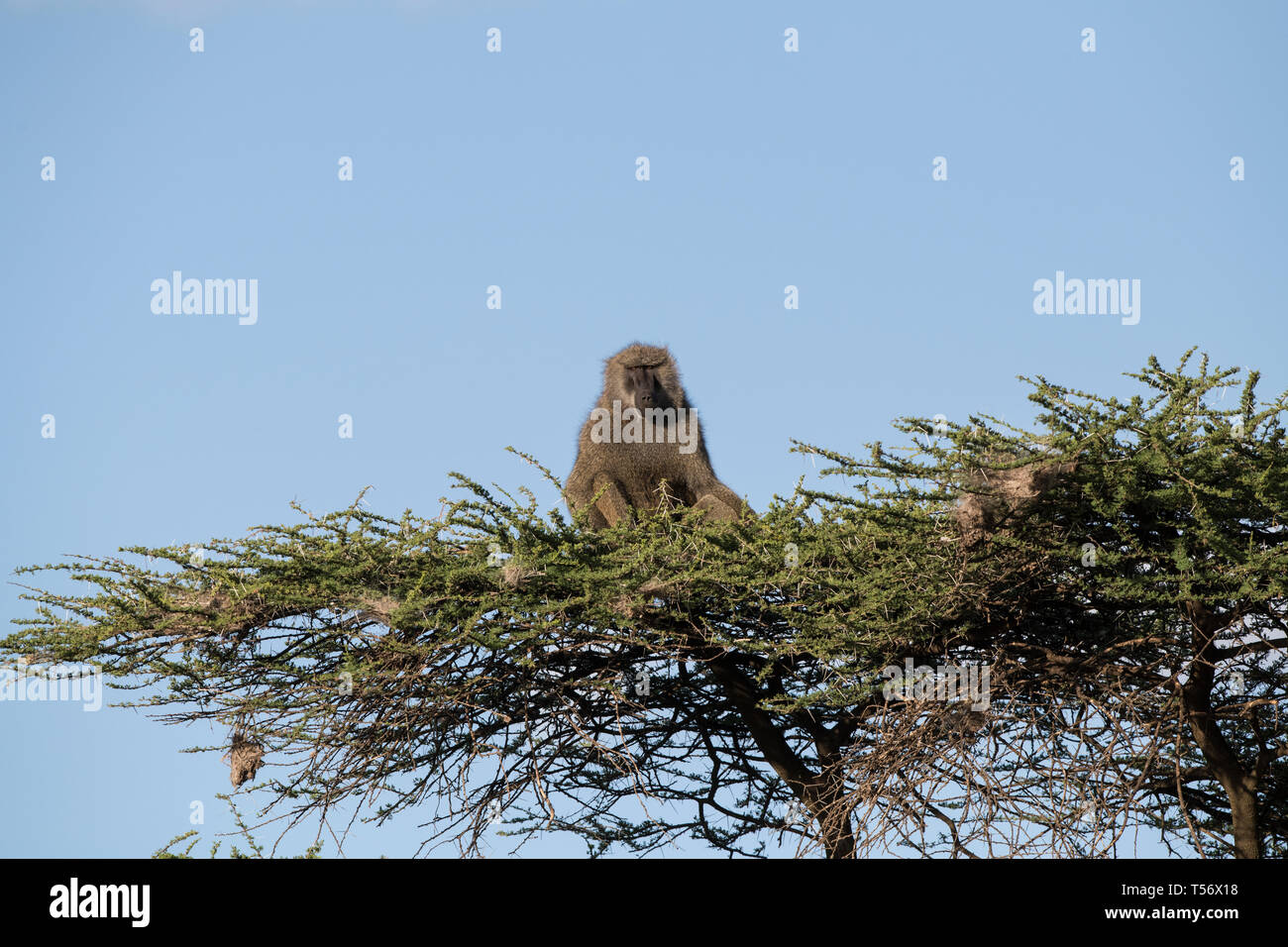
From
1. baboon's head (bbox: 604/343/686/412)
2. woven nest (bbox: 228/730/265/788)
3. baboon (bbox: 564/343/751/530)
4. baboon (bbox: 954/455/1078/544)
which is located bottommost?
woven nest (bbox: 228/730/265/788)

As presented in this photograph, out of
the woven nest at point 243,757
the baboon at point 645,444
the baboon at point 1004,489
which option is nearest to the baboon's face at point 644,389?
the baboon at point 645,444

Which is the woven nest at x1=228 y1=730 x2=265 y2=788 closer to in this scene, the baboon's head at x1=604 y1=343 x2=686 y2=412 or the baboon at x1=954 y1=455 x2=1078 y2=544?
the baboon's head at x1=604 y1=343 x2=686 y2=412

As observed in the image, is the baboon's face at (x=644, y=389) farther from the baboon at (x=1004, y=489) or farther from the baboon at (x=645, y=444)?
the baboon at (x=1004, y=489)

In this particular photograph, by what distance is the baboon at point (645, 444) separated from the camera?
13180 mm

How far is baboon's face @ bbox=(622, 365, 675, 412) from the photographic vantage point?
1317 centimetres

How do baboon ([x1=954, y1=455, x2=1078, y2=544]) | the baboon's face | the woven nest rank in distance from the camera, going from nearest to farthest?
1. baboon ([x1=954, y1=455, x2=1078, y2=544])
2. the woven nest
3. the baboon's face

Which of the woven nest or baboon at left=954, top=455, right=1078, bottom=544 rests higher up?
baboon at left=954, top=455, right=1078, bottom=544

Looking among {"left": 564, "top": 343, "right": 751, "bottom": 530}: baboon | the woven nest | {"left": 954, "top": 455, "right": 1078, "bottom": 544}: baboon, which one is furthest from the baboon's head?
the woven nest

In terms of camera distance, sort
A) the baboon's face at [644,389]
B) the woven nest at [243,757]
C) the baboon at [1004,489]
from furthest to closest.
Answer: the baboon's face at [644,389] < the woven nest at [243,757] < the baboon at [1004,489]

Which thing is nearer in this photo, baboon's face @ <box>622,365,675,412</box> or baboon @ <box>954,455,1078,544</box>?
baboon @ <box>954,455,1078,544</box>

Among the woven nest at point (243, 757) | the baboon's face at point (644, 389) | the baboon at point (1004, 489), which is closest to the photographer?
the baboon at point (1004, 489)

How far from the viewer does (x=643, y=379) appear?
13.2 m

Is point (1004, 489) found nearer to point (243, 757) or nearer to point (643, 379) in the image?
point (643, 379)
